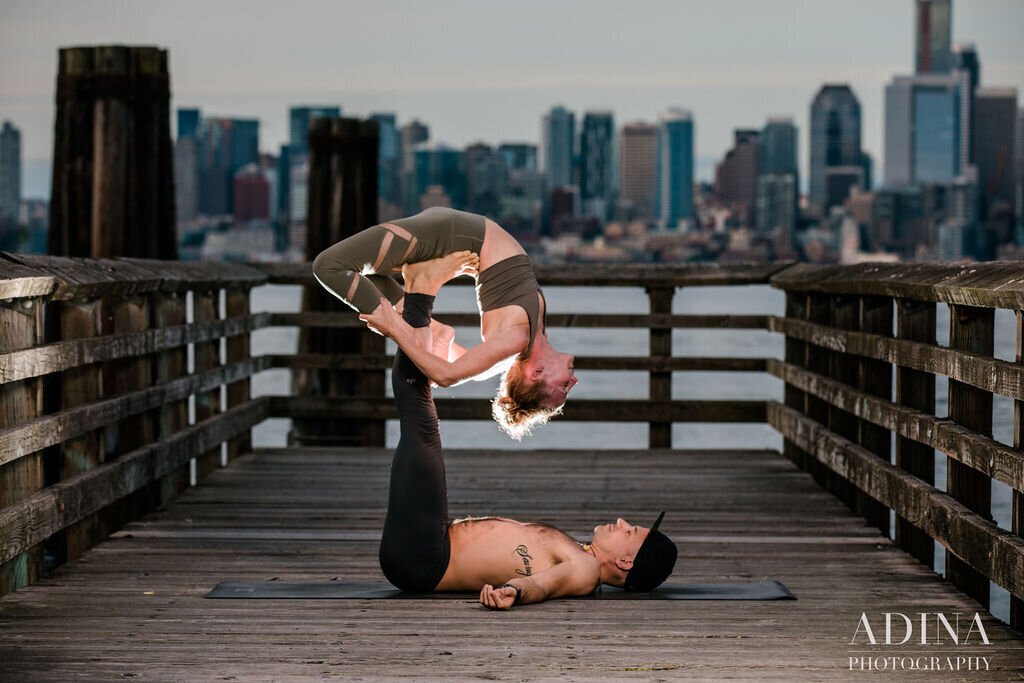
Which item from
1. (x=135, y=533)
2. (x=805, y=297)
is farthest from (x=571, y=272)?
(x=135, y=533)

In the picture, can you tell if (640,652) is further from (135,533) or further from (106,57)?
(106,57)

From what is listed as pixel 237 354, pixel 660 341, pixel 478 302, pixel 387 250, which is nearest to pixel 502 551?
pixel 478 302

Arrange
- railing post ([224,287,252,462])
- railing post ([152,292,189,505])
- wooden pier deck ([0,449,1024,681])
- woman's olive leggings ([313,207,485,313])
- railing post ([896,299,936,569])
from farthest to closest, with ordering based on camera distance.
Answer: railing post ([224,287,252,462]) < railing post ([152,292,189,505]) < railing post ([896,299,936,569]) < woman's olive leggings ([313,207,485,313]) < wooden pier deck ([0,449,1024,681])

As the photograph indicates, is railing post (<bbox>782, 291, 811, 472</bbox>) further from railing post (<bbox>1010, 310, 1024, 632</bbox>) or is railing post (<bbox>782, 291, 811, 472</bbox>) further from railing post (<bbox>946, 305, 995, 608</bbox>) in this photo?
railing post (<bbox>1010, 310, 1024, 632</bbox>)

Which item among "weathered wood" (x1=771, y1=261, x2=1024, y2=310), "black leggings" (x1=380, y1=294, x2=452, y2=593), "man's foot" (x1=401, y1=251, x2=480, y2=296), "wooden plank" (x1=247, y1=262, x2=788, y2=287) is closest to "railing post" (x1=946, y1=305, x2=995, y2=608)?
"weathered wood" (x1=771, y1=261, x2=1024, y2=310)

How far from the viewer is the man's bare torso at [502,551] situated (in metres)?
5.00

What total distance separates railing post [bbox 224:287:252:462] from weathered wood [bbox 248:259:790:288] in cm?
48

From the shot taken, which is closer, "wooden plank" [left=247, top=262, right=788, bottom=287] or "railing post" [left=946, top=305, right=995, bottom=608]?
"railing post" [left=946, top=305, right=995, bottom=608]

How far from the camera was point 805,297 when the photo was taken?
28.1ft

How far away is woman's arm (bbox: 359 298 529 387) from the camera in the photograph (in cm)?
457

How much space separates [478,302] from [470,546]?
3.32 ft

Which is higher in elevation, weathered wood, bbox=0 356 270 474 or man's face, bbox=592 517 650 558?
weathered wood, bbox=0 356 270 474

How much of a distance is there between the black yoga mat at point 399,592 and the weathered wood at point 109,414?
0.93 metres

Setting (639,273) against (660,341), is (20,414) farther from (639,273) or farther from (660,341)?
(660,341)
